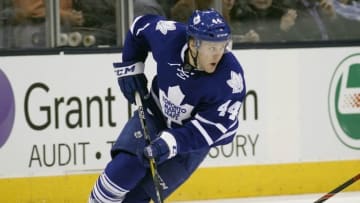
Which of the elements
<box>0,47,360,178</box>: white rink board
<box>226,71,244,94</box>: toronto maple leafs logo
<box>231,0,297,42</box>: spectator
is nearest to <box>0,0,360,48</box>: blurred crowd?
<box>231,0,297,42</box>: spectator

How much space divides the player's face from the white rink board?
1965 millimetres

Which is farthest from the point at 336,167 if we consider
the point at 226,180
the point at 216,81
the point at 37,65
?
the point at 216,81

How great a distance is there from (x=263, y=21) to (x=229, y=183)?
3.30 ft

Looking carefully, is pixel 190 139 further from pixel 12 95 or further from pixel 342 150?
pixel 342 150

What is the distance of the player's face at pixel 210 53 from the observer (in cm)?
461

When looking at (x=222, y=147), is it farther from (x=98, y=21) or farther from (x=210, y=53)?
(x=210, y=53)

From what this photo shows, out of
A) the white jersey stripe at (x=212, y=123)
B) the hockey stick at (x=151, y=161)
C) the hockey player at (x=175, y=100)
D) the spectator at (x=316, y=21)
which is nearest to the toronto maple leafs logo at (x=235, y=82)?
the hockey player at (x=175, y=100)

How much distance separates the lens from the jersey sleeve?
4676 millimetres

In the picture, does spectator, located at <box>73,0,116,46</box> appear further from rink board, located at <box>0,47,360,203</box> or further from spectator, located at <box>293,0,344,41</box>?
spectator, located at <box>293,0,344,41</box>

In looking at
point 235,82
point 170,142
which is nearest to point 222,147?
point 235,82

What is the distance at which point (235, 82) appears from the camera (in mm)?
4715

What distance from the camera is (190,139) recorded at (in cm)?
468

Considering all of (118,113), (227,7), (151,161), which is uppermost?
(227,7)

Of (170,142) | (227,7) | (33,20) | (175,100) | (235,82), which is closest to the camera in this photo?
(170,142)
